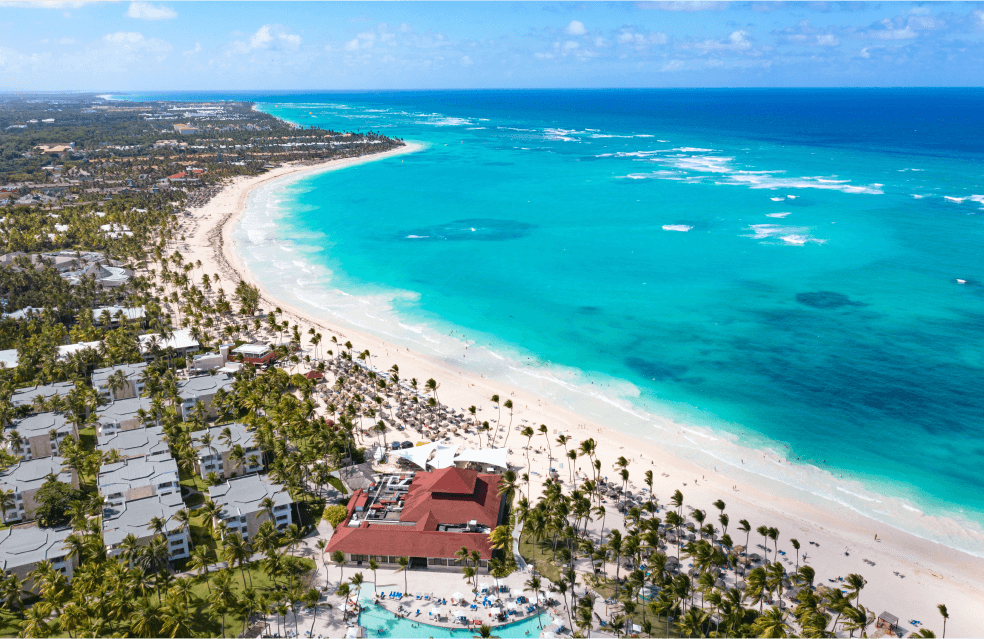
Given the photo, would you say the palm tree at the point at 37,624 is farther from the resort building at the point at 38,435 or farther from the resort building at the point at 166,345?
the resort building at the point at 166,345

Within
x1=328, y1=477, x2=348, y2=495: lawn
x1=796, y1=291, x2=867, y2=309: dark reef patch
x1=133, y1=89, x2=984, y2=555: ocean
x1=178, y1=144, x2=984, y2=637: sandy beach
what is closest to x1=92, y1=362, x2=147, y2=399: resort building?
x1=178, y1=144, x2=984, y2=637: sandy beach

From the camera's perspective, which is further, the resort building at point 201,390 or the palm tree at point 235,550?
the resort building at point 201,390

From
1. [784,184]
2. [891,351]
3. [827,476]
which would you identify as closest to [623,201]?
[784,184]

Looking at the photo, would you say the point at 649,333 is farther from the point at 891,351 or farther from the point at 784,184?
the point at 784,184

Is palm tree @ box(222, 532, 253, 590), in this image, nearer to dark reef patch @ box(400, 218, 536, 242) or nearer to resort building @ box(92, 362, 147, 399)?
resort building @ box(92, 362, 147, 399)

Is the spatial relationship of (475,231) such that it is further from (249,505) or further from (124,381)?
(249,505)

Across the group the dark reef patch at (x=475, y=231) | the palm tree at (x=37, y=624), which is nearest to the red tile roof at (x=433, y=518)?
the palm tree at (x=37, y=624)

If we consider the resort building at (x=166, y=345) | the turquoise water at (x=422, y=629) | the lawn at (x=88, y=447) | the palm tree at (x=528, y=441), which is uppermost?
the resort building at (x=166, y=345)
